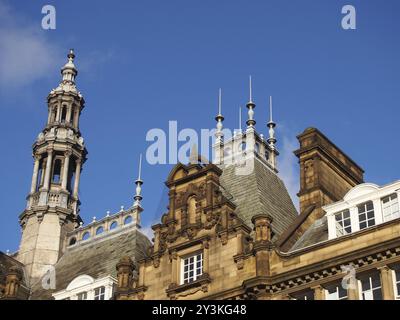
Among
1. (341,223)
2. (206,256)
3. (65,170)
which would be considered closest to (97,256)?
(65,170)

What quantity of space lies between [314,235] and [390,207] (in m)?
4.82

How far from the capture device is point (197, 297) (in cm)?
4666

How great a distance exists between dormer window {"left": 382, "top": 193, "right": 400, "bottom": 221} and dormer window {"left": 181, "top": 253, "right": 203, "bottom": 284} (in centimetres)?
913

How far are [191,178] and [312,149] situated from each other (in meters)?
7.49

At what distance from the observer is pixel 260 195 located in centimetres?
5328

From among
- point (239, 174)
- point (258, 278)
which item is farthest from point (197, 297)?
point (239, 174)

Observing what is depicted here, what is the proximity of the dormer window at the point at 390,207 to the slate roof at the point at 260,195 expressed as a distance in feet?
25.0

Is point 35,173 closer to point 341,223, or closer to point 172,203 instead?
point 172,203

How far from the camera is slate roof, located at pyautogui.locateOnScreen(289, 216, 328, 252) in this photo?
4719 centimetres

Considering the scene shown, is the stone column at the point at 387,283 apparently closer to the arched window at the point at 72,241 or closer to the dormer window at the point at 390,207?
the dormer window at the point at 390,207
